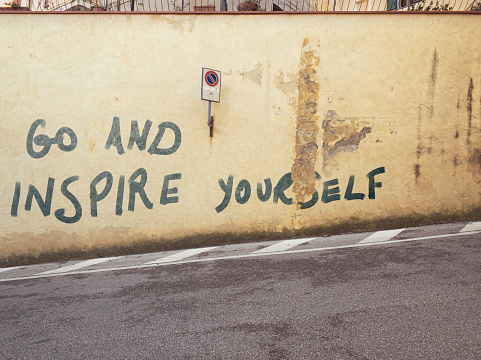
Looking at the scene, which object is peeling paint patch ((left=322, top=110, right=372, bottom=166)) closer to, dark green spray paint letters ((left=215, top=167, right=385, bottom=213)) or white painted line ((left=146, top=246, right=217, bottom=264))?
dark green spray paint letters ((left=215, top=167, right=385, bottom=213))

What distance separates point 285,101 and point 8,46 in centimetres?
497

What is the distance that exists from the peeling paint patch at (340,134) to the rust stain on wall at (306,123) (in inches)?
7.6

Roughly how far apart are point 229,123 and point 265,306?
4.06 m

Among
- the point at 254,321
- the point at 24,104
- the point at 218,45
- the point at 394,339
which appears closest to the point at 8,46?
the point at 24,104

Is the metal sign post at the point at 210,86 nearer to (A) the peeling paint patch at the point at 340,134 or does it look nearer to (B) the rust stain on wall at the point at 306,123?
(B) the rust stain on wall at the point at 306,123

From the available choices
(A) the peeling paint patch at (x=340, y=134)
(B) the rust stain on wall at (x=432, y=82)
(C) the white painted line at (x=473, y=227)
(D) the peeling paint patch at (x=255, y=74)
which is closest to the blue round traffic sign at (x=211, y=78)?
(D) the peeling paint patch at (x=255, y=74)

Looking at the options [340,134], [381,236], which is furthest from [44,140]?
[381,236]

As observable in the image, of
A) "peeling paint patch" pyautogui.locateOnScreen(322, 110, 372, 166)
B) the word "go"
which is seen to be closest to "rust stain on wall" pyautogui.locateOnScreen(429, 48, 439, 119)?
"peeling paint patch" pyautogui.locateOnScreen(322, 110, 372, 166)

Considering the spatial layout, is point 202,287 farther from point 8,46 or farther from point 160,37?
point 8,46

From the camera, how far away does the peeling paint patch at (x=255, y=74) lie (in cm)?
716

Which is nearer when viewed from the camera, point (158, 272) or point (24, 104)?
point (158, 272)

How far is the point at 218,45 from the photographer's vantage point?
23.4 feet

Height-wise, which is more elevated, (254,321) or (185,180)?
(185,180)

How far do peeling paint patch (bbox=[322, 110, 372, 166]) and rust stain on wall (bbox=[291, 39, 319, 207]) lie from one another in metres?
0.19
